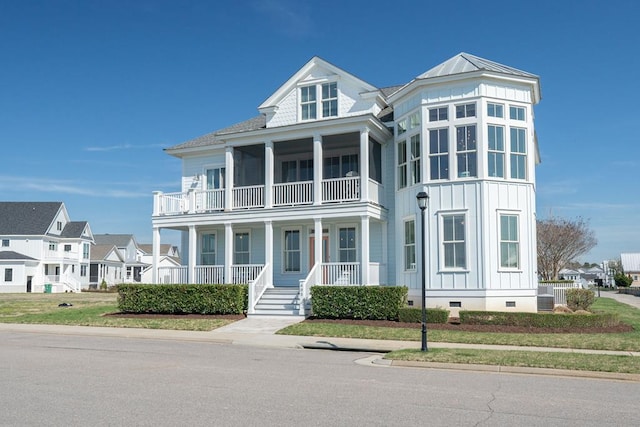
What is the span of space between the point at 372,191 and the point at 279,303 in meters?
5.60

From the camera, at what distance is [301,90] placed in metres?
25.2

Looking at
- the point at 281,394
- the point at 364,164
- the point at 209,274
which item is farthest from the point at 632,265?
the point at 281,394

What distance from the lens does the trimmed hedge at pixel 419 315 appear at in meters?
19.0

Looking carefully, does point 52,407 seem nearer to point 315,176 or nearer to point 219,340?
point 219,340

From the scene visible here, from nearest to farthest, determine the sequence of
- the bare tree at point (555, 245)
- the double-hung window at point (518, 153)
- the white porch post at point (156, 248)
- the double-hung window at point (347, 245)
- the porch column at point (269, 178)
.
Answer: the double-hung window at point (518, 153)
the porch column at point (269, 178)
the double-hung window at point (347, 245)
the white porch post at point (156, 248)
the bare tree at point (555, 245)

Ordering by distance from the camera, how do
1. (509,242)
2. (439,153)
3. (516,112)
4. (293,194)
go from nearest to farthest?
(509,242)
(516,112)
(439,153)
(293,194)

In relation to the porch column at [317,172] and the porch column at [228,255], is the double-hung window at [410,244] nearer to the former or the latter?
the porch column at [317,172]

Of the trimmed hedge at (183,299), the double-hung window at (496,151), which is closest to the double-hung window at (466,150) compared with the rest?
the double-hung window at (496,151)

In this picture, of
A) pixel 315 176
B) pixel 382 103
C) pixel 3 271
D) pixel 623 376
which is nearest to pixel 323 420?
pixel 623 376

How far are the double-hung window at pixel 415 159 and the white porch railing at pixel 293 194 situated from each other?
13.5 feet

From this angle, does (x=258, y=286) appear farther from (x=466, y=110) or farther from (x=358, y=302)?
(x=466, y=110)

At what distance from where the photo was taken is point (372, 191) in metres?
22.8

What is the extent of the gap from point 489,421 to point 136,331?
601 inches

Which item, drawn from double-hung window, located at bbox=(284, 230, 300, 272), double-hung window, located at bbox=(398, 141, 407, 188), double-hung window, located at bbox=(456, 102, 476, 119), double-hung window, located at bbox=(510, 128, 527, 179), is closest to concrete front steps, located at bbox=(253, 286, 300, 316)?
double-hung window, located at bbox=(284, 230, 300, 272)
